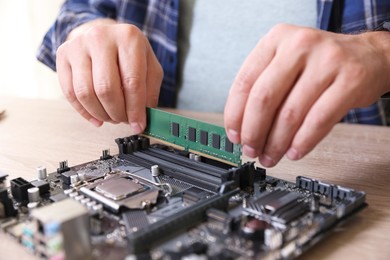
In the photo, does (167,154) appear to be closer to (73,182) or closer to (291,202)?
(73,182)

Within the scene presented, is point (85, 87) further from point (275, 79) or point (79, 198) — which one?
point (275, 79)

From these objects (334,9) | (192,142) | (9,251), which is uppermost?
(334,9)

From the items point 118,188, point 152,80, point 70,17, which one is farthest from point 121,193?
point 70,17

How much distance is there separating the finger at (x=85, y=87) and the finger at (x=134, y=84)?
3.1 inches

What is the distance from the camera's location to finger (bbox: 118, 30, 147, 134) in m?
1.03

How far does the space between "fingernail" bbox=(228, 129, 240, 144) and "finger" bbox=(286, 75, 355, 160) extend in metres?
0.11

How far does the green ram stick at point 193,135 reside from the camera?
0.84 metres

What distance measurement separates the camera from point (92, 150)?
1.15 meters

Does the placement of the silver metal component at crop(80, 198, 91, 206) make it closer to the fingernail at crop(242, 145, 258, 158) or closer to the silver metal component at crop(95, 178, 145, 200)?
the silver metal component at crop(95, 178, 145, 200)

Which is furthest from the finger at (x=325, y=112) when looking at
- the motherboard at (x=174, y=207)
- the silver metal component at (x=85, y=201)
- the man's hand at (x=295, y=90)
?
the silver metal component at (x=85, y=201)

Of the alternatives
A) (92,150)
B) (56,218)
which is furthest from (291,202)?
(92,150)

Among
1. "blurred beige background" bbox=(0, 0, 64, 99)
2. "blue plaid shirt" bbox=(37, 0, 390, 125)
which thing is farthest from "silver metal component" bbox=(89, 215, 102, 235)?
"blurred beige background" bbox=(0, 0, 64, 99)

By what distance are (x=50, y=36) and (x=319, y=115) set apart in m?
1.39

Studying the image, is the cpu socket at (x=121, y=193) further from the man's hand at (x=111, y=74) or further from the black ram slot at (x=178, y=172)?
the man's hand at (x=111, y=74)
